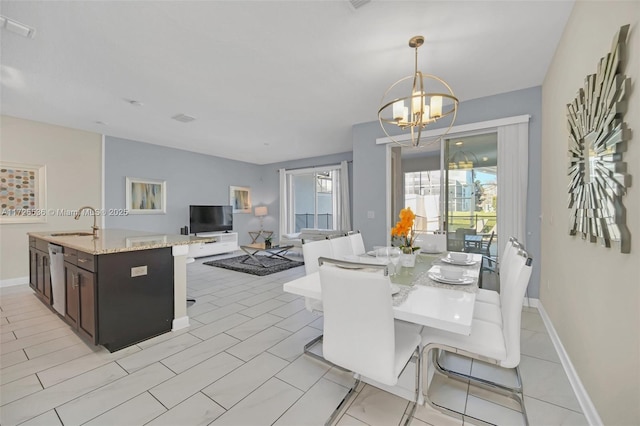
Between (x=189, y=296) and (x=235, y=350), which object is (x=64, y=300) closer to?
(x=189, y=296)

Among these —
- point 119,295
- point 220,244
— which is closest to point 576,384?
point 119,295

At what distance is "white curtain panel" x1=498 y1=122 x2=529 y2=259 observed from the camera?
3.35 m

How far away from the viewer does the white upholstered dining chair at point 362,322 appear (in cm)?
130

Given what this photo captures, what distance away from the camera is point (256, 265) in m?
5.75

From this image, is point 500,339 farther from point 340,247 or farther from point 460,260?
point 340,247

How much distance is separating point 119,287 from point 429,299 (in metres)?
2.54

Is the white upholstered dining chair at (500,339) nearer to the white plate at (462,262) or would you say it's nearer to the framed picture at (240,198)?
the white plate at (462,262)

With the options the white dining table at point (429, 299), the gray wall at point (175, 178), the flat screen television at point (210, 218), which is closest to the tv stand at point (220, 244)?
the flat screen television at point (210, 218)

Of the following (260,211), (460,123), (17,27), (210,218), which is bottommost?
(210,218)

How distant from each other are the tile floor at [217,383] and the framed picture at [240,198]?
5.17 meters

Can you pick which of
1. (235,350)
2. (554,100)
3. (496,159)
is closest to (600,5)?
(554,100)

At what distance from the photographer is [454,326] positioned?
1.21 m

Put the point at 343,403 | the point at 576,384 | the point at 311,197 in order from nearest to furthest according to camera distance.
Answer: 1. the point at 343,403
2. the point at 576,384
3. the point at 311,197

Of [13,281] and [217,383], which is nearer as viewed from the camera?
[217,383]
